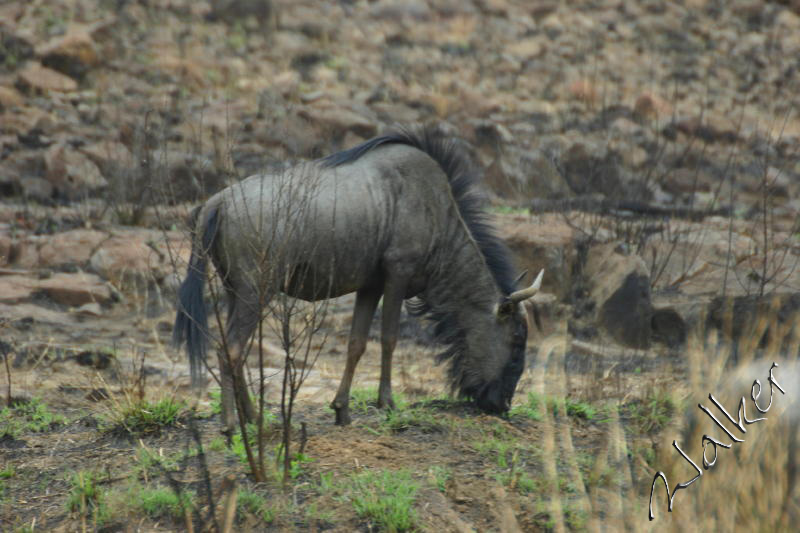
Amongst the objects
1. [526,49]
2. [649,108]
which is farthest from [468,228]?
[526,49]

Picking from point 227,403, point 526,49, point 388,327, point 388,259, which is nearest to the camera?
point 227,403

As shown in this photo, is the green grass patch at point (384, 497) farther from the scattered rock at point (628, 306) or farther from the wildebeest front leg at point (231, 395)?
the scattered rock at point (628, 306)

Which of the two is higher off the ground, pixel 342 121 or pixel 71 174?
pixel 342 121

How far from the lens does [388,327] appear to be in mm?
6234

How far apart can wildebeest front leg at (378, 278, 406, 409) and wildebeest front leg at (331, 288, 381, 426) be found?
127 millimetres

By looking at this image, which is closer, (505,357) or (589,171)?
(505,357)

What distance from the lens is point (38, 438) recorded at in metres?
5.95

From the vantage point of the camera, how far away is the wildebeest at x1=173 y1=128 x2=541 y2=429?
226 inches

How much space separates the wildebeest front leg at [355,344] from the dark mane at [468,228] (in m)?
0.38

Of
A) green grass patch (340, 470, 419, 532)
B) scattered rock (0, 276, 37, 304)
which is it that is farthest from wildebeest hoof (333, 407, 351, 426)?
scattered rock (0, 276, 37, 304)

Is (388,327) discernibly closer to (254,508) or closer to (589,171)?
(254,508)

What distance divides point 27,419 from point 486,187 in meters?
8.10

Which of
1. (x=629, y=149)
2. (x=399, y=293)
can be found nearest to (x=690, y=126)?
(x=629, y=149)

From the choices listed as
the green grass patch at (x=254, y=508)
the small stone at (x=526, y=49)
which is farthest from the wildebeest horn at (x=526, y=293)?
the small stone at (x=526, y=49)
